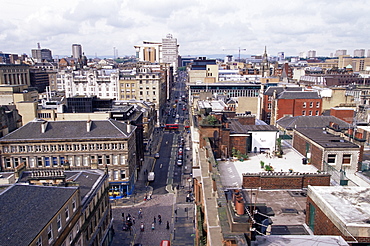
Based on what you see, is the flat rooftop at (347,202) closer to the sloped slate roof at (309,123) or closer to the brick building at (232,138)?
the brick building at (232,138)

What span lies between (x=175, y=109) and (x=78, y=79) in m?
61.9

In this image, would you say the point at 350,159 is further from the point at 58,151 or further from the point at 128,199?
the point at 58,151

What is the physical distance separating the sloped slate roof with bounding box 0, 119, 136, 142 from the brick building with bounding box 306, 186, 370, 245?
4629 centimetres

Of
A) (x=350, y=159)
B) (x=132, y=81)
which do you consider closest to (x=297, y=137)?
(x=350, y=159)

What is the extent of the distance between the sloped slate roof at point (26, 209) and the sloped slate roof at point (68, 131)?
3139cm

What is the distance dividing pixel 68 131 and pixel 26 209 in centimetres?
3798

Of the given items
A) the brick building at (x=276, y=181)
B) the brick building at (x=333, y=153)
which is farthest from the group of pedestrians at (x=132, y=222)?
the brick building at (x=276, y=181)

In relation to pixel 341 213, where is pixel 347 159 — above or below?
below

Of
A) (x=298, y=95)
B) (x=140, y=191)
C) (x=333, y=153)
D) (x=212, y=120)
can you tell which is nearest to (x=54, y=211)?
(x=212, y=120)

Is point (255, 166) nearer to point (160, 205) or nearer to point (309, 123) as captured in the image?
point (160, 205)

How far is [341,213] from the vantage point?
19625 mm

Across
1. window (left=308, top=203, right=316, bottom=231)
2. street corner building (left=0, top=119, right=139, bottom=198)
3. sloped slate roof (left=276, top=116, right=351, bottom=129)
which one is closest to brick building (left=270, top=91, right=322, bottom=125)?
sloped slate roof (left=276, top=116, right=351, bottom=129)

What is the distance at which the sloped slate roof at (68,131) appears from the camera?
203 ft

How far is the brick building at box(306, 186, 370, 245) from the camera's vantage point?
1814 centimetres
